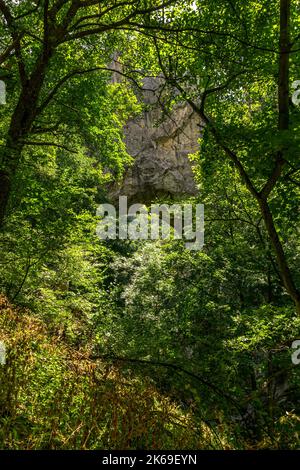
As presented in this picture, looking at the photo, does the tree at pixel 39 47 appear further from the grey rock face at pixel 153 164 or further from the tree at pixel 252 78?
the grey rock face at pixel 153 164

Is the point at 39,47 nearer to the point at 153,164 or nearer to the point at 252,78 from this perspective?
the point at 252,78

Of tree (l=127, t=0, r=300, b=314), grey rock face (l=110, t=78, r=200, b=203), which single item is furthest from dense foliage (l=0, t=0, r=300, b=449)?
grey rock face (l=110, t=78, r=200, b=203)

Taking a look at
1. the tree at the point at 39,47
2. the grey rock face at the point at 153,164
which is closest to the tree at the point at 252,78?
the tree at the point at 39,47

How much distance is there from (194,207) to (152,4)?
6.13m

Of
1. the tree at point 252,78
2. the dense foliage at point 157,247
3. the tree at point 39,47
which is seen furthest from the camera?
the tree at point 39,47

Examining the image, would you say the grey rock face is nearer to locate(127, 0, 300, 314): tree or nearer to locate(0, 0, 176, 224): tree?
locate(0, 0, 176, 224): tree

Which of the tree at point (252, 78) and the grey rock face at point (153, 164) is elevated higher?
the grey rock face at point (153, 164)

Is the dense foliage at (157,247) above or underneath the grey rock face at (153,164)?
underneath

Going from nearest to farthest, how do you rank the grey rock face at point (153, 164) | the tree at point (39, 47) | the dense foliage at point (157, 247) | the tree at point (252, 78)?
the dense foliage at point (157, 247), the tree at point (252, 78), the tree at point (39, 47), the grey rock face at point (153, 164)

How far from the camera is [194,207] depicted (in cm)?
1233

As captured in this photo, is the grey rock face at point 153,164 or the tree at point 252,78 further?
the grey rock face at point 153,164

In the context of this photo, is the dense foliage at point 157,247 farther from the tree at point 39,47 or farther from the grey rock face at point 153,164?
the grey rock face at point 153,164

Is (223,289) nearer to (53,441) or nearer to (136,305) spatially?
(136,305)
